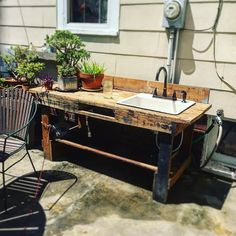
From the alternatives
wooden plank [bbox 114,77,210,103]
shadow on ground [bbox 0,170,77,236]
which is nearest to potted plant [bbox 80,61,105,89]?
wooden plank [bbox 114,77,210,103]

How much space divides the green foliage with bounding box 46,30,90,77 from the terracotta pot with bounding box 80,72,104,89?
0.12m

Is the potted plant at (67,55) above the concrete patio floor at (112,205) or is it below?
above

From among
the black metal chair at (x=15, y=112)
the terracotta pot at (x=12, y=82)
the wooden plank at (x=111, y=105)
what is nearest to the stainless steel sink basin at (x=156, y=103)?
the wooden plank at (x=111, y=105)

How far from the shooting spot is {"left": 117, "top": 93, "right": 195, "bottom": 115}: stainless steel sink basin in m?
2.53

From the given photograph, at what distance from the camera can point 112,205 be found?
2344 millimetres

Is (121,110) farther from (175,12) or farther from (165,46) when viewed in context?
(175,12)

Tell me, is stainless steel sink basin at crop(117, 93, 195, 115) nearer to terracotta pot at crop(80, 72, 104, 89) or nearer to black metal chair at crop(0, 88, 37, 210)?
terracotta pot at crop(80, 72, 104, 89)

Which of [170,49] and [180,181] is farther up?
[170,49]

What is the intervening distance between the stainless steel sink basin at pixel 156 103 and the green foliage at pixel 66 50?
0.73 m

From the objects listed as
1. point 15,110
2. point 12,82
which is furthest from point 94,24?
point 15,110

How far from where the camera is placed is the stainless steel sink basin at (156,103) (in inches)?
99.5

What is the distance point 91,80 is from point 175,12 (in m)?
1.05

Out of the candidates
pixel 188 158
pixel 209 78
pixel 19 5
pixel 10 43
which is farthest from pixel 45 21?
pixel 188 158

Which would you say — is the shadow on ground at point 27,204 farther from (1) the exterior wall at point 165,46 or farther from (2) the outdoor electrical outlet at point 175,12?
(2) the outdoor electrical outlet at point 175,12
